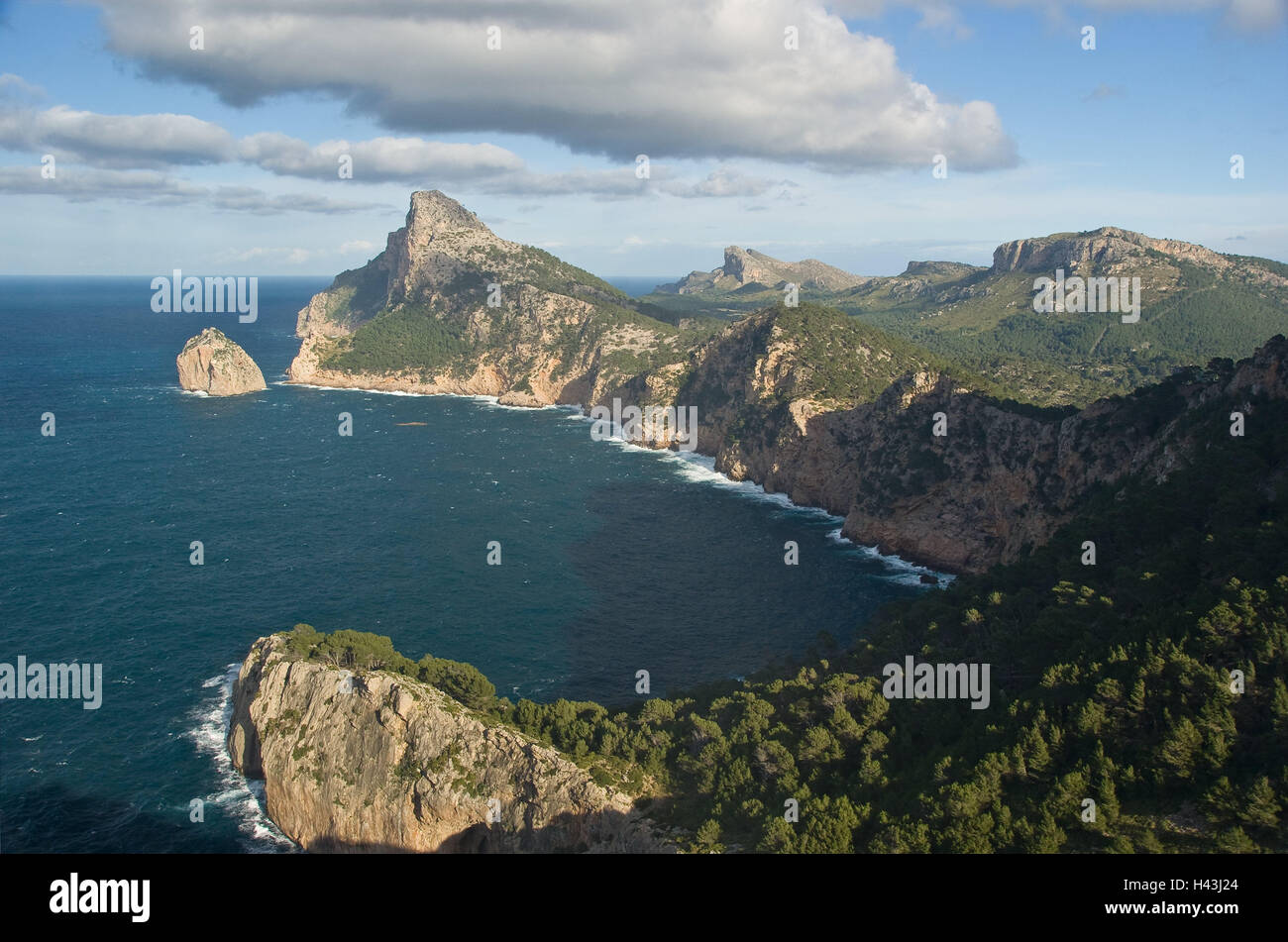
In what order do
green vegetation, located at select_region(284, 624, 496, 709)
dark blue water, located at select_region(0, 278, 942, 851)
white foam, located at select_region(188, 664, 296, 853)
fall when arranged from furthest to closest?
green vegetation, located at select_region(284, 624, 496, 709) → dark blue water, located at select_region(0, 278, 942, 851) → white foam, located at select_region(188, 664, 296, 853)

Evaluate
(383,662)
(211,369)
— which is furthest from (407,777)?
(211,369)

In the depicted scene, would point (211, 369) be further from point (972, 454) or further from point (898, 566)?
point (972, 454)

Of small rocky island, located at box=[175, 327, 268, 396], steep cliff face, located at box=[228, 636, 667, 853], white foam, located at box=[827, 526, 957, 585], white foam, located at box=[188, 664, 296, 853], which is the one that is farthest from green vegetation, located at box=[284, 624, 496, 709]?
small rocky island, located at box=[175, 327, 268, 396]

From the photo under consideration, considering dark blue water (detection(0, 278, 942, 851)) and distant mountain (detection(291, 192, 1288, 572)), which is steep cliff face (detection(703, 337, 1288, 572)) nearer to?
distant mountain (detection(291, 192, 1288, 572))

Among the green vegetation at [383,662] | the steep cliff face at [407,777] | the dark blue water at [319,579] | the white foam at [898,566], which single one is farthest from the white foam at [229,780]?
the white foam at [898,566]

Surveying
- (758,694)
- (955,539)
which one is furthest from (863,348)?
(758,694)

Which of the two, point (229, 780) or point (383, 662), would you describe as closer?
point (229, 780)
